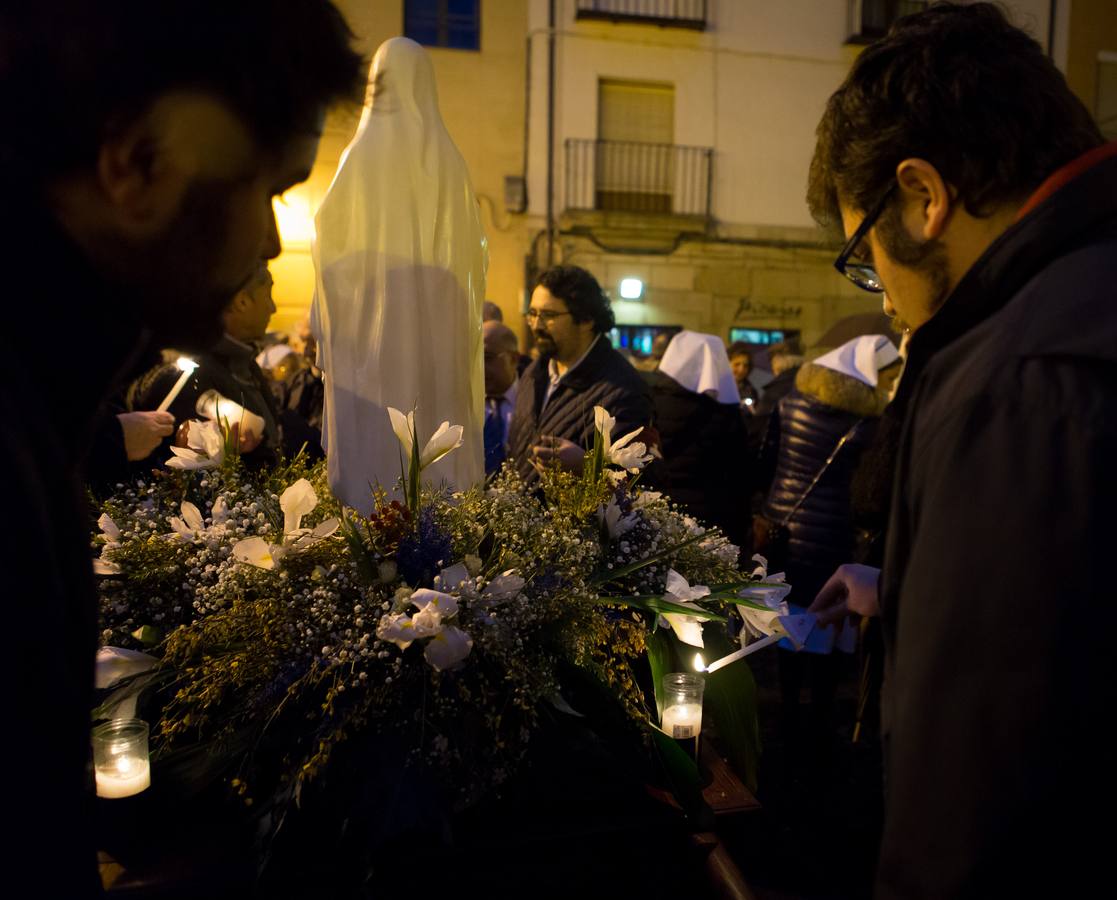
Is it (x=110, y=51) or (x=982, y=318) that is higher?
(x=110, y=51)

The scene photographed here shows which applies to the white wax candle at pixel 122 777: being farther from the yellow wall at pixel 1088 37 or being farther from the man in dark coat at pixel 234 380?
the yellow wall at pixel 1088 37

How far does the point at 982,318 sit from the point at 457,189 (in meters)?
1.41

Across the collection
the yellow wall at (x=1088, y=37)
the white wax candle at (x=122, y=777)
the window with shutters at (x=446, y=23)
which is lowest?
the white wax candle at (x=122, y=777)

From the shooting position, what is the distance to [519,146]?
12.2 meters

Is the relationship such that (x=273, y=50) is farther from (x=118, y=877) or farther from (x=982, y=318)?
(x=118, y=877)

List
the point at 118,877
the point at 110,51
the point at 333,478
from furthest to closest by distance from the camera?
the point at 333,478
the point at 118,877
the point at 110,51

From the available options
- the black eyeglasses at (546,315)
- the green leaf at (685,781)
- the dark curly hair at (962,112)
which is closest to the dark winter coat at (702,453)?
the black eyeglasses at (546,315)

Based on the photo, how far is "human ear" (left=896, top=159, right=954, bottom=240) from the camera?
1.06 m

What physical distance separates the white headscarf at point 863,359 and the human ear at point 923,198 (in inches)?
100

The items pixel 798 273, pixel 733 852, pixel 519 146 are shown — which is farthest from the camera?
pixel 798 273

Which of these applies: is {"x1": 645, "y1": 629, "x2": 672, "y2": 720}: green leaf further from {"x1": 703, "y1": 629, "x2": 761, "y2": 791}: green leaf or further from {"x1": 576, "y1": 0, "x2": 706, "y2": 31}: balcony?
{"x1": 576, "y1": 0, "x2": 706, "y2": 31}: balcony

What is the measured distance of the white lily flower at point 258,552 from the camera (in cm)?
148

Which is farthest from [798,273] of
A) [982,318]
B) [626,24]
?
[982,318]

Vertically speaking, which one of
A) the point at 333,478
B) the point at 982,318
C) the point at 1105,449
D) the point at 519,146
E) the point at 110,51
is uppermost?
the point at 519,146
